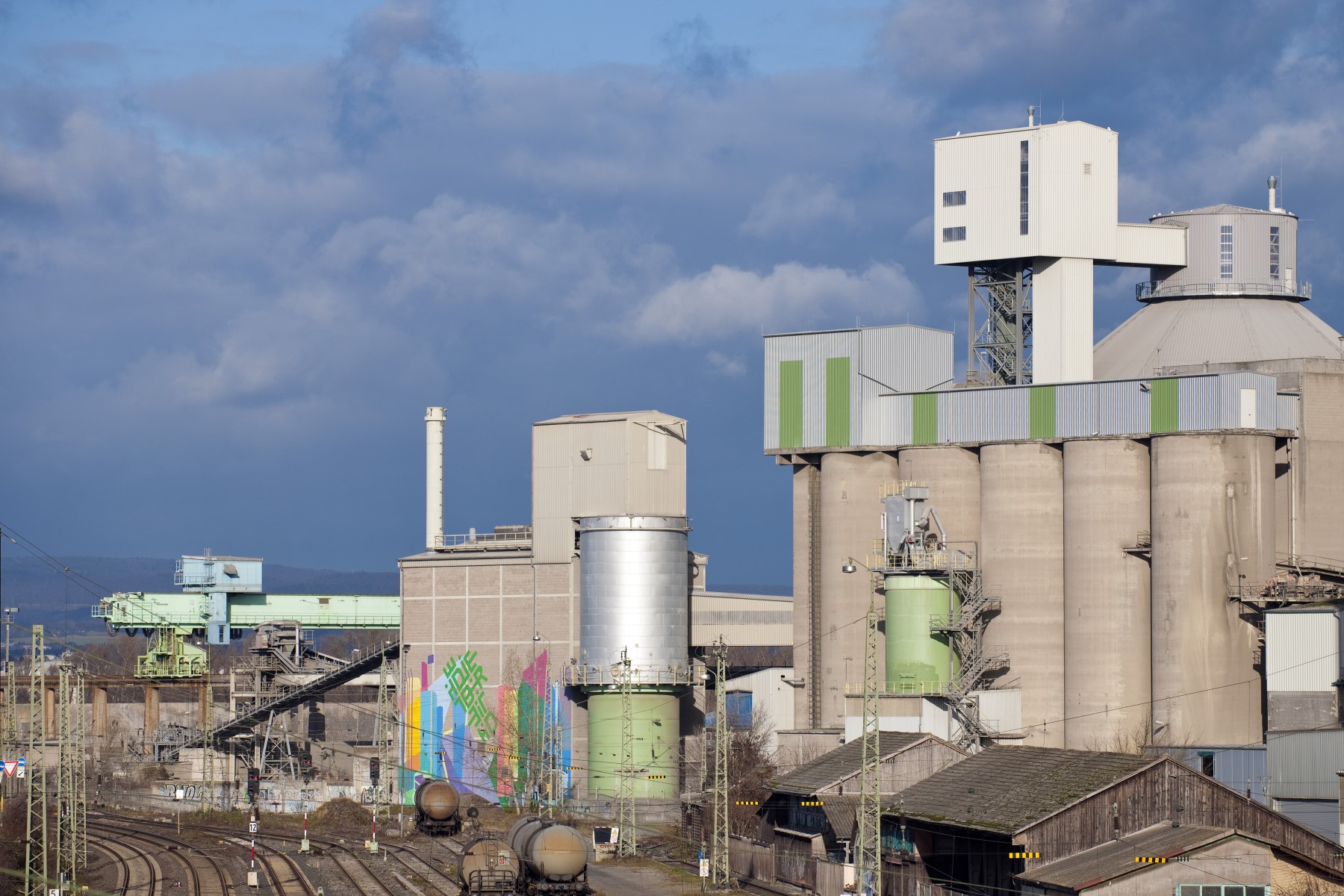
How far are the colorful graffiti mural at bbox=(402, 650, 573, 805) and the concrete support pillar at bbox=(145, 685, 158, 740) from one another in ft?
93.7

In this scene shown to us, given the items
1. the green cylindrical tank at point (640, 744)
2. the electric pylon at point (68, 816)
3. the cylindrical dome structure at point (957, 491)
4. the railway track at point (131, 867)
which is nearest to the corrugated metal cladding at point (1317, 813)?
the cylindrical dome structure at point (957, 491)

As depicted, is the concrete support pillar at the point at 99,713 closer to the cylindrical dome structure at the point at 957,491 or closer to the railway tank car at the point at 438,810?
the railway tank car at the point at 438,810

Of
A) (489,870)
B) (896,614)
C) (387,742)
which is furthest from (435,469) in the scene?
(489,870)

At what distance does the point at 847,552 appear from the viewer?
87.6 metres

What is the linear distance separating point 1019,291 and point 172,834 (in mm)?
46329

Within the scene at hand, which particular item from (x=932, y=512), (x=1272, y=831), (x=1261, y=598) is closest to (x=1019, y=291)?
(x=932, y=512)

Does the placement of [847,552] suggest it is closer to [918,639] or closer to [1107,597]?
[918,639]

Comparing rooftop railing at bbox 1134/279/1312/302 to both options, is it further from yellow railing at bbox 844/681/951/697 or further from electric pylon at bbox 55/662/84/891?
electric pylon at bbox 55/662/84/891

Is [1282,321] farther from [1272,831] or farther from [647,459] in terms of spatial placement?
[1272,831]

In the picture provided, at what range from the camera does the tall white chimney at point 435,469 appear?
10250cm

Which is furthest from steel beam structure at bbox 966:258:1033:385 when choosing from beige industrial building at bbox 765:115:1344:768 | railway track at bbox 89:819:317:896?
railway track at bbox 89:819:317:896

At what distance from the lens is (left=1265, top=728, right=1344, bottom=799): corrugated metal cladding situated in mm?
62750

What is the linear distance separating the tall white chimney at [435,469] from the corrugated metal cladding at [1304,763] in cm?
4946

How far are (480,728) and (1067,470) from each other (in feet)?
107
